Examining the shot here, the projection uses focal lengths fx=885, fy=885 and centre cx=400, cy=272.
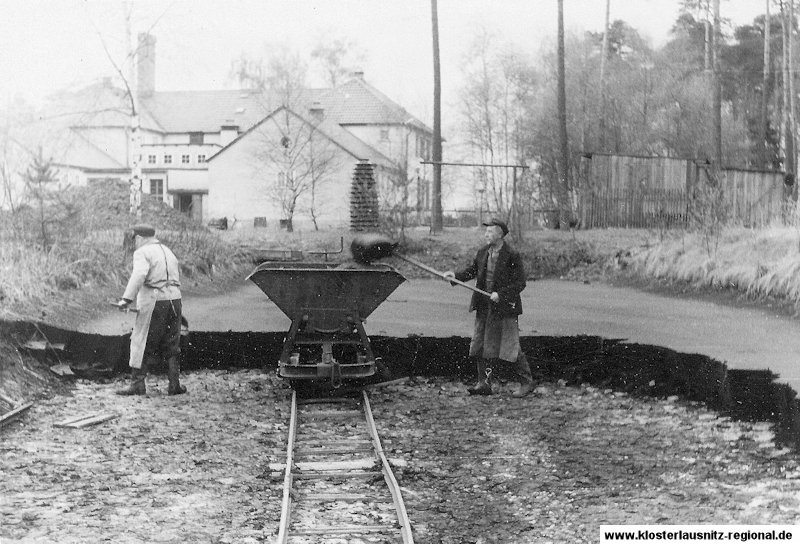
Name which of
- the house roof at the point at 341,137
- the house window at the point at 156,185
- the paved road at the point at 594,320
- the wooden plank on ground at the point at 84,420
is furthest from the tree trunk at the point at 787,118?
the house window at the point at 156,185

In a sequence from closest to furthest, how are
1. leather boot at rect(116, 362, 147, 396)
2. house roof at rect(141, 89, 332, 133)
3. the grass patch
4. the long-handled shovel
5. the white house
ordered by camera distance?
leather boot at rect(116, 362, 147, 396) < the long-handled shovel < the grass patch < the white house < house roof at rect(141, 89, 332, 133)

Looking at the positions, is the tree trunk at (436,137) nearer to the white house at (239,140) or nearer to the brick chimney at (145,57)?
the white house at (239,140)

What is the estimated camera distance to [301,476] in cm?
648

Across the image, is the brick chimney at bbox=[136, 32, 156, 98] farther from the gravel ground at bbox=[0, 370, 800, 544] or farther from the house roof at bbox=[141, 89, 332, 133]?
the house roof at bbox=[141, 89, 332, 133]

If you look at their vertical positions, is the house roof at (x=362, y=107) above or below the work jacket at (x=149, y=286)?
above

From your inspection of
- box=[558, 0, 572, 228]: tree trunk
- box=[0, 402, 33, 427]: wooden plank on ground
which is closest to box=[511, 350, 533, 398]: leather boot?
box=[0, 402, 33, 427]: wooden plank on ground

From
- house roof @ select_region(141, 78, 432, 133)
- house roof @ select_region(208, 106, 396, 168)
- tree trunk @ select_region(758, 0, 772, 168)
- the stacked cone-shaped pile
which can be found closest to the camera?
tree trunk @ select_region(758, 0, 772, 168)

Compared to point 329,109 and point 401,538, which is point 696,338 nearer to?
point 401,538

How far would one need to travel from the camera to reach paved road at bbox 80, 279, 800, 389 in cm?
1148

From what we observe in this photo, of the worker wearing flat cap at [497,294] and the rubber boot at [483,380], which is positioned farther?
the rubber boot at [483,380]

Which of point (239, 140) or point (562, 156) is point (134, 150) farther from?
point (239, 140)

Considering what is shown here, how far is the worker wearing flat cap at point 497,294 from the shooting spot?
30.8ft

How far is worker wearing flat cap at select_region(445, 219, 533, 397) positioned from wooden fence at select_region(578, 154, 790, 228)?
50.0ft

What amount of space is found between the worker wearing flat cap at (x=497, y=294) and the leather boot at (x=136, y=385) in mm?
3544
